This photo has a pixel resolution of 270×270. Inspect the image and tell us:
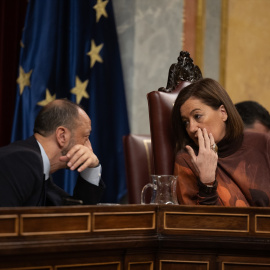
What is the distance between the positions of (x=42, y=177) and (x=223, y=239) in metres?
0.65

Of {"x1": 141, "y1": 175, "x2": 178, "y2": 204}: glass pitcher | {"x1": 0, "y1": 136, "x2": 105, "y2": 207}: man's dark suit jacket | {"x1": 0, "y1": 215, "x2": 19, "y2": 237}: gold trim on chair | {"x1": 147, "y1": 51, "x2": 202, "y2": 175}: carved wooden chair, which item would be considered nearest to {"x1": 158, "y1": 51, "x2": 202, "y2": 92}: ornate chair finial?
{"x1": 147, "y1": 51, "x2": 202, "y2": 175}: carved wooden chair

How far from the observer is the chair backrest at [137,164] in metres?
3.15

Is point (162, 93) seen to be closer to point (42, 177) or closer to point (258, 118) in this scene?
point (258, 118)

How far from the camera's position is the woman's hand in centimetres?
248

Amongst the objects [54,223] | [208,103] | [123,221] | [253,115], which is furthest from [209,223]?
[253,115]

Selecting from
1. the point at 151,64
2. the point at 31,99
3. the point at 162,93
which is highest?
the point at 151,64

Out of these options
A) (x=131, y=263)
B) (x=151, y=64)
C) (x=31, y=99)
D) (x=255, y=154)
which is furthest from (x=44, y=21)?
(x=131, y=263)

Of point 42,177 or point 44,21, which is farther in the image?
point 44,21

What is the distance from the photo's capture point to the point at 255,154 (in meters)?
2.85

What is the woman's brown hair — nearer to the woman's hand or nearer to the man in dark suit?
the woman's hand

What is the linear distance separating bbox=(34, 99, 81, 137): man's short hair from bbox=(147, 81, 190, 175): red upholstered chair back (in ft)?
2.03

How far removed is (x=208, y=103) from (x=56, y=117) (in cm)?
79

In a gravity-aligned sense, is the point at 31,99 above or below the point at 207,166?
above

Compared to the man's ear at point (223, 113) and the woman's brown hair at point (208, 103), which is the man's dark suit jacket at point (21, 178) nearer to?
the woman's brown hair at point (208, 103)
